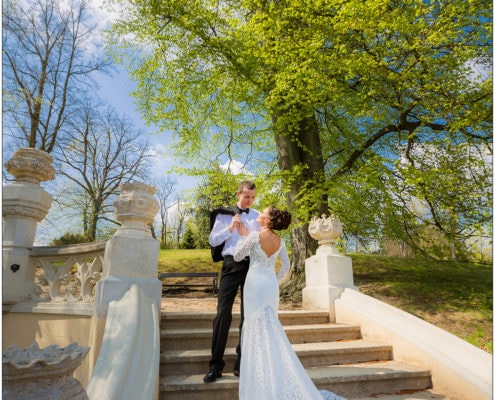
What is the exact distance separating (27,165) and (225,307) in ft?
10.2

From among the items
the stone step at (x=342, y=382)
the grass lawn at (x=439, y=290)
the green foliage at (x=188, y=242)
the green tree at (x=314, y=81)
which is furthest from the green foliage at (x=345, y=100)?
the green foliage at (x=188, y=242)

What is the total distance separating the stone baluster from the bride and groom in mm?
2473

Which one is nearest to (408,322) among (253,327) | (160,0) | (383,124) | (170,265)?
(253,327)

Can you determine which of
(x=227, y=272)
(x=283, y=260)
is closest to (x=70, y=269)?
(x=227, y=272)

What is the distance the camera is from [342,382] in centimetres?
348

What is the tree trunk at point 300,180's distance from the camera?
26.2 feet

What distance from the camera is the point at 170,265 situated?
1452cm

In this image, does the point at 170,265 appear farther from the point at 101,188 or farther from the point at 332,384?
the point at 332,384

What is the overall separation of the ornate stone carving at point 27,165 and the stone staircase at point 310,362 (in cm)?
242

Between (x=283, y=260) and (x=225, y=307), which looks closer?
(x=225, y=307)

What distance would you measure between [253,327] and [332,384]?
114cm

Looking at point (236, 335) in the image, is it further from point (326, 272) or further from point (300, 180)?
point (300, 180)

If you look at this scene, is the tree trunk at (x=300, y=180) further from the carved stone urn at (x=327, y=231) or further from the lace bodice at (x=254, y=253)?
the lace bodice at (x=254, y=253)

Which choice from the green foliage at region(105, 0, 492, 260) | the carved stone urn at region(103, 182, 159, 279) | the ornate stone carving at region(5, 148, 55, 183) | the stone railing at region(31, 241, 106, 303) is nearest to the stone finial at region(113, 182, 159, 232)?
the carved stone urn at region(103, 182, 159, 279)
